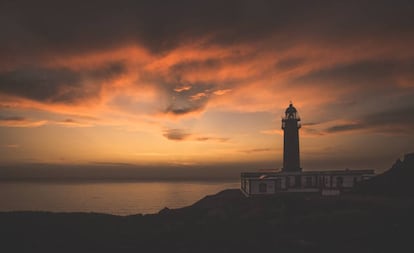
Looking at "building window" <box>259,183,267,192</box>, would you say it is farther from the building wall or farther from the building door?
the building door

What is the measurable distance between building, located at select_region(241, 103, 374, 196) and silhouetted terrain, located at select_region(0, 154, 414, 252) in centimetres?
1320

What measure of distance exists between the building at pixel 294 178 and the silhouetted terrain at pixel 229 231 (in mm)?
13202

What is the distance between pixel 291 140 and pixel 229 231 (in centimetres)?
3244

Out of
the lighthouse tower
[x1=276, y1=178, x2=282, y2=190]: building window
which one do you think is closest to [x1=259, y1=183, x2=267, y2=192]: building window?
[x1=276, y1=178, x2=282, y2=190]: building window

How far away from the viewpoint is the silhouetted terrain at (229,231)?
18438 millimetres

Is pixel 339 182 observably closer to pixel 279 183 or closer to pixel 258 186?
pixel 279 183

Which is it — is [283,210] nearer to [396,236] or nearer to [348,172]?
[396,236]

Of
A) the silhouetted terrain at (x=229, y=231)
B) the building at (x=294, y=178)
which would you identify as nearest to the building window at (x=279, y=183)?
the building at (x=294, y=178)

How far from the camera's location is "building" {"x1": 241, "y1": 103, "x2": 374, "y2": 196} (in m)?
44.5

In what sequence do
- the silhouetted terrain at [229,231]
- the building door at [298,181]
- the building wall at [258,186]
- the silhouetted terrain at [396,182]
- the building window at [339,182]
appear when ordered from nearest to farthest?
1. the silhouetted terrain at [229,231]
2. the silhouetted terrain at [396,182]
3. the building wall at [258,186]
4. the building window at [339,182]
5. the building door at [298,181]

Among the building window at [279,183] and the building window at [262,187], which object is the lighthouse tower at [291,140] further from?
the building window at [262,187]

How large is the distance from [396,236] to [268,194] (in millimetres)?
25336

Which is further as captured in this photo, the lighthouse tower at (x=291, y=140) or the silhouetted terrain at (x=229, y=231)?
the lighthouse tower at (x=291, y=140)

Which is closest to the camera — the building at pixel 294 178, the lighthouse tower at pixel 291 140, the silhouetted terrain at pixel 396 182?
the silhouetted terrain at pixel 396 182
